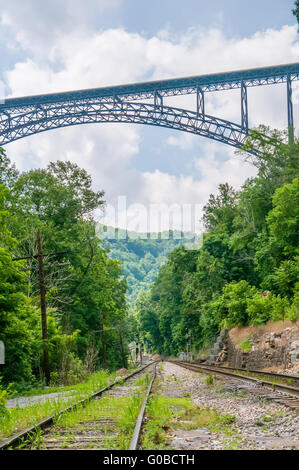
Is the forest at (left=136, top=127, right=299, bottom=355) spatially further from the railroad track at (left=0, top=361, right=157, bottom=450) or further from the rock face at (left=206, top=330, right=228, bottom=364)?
the railroad track at (left=0, top=361, right=157, bottom=450)

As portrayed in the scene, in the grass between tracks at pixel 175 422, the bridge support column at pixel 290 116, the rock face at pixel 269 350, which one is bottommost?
the rock face at pixel 269 350

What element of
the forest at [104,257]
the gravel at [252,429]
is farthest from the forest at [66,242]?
the gravel at [252,429]

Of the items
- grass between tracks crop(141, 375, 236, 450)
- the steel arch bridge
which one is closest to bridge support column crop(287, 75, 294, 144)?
the steel arch bridge

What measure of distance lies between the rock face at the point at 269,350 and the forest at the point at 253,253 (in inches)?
39.4

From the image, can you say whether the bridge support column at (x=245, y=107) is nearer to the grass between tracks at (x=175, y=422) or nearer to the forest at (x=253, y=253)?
the forest at (x=253, y=253)

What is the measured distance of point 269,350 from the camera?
2191 cm

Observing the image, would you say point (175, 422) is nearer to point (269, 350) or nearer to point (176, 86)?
point (269, 350)

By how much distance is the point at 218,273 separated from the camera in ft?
141

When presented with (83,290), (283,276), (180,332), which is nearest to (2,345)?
(283,276)

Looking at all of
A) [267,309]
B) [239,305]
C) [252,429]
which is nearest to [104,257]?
[239,305]

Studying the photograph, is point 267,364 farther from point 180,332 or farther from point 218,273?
point 180,332

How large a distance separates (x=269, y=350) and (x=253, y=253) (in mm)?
19630

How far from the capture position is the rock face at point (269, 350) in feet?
62.7

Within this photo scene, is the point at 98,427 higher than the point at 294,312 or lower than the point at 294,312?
lower
